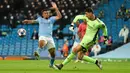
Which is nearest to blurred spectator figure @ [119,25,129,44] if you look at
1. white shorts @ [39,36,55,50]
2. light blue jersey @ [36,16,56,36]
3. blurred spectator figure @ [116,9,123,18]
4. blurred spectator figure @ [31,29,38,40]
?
blurred spectator figure @ [116,9,123,18]

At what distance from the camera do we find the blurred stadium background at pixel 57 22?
4250cm

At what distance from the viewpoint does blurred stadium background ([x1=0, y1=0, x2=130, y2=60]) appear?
4250 cm

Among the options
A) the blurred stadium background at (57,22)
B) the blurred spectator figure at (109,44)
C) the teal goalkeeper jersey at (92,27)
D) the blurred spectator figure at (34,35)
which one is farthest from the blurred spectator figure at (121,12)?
the teal goalkeeper jersey at (92,27)

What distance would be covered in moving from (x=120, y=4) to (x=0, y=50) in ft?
39.1

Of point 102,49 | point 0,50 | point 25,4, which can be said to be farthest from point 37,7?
point 102,49

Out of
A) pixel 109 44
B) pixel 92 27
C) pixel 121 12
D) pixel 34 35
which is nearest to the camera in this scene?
pixel 92 27

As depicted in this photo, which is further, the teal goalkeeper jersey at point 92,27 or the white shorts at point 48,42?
the white shorts at point 48,42

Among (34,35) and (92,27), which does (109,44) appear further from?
(92,27)

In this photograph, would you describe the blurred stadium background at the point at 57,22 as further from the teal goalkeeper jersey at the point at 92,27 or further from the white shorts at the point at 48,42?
the teal goalkeeper jersey at the point at 92,27

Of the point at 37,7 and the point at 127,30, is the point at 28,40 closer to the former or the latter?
Answer: the point at 37,7

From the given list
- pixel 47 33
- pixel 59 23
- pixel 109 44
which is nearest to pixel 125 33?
pixel 109 44

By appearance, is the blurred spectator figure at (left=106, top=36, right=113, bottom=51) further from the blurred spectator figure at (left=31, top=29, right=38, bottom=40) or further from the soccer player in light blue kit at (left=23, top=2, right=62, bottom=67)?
the soccer player in light blue kit at (left=23, top=2, right=62, bottom=67)

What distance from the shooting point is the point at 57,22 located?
45.1 meters

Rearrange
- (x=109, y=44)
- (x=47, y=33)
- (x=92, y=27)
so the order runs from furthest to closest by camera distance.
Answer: (x=109, y=44) → (x=47, y=33) → (x=92, y=27)
